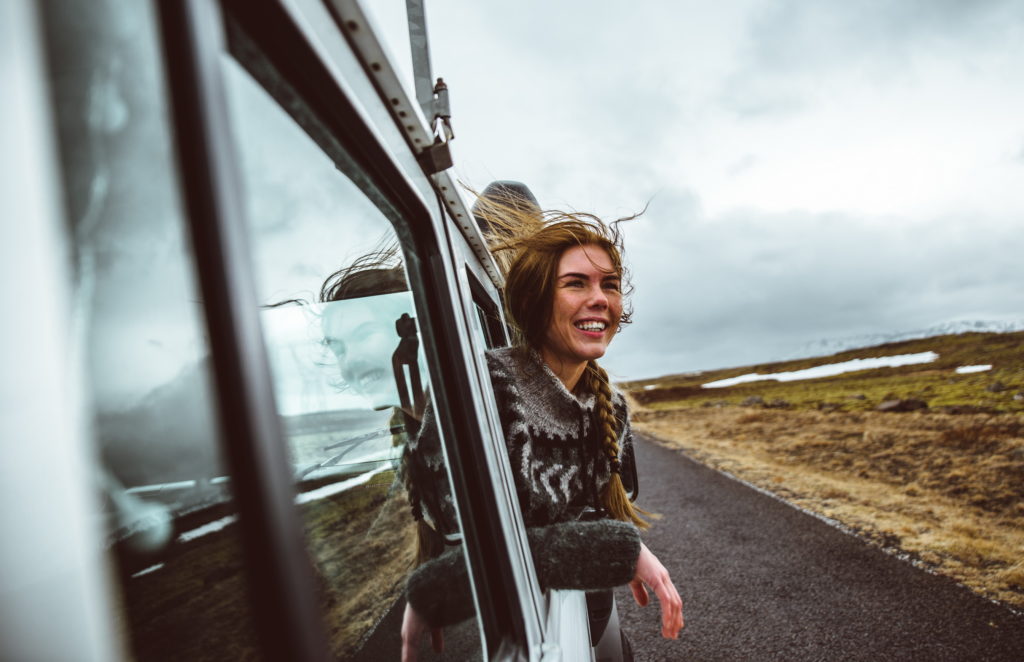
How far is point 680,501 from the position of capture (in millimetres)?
8945

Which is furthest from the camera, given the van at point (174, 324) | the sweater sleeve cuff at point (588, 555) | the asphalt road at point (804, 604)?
the asphalt road at point (804, 604)

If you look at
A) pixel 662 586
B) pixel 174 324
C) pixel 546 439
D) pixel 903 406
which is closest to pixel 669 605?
pixel 662 586

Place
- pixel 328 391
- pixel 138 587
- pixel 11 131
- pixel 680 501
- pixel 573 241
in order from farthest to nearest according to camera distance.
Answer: pixel 680 501
pixel 573 241
pixel 328 391
pixel 138 587
pixel 11 131

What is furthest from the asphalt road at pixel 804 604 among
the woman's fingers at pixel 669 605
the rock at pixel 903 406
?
the rock at pixel 903 406

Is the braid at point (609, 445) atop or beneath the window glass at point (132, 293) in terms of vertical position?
Result: beneath

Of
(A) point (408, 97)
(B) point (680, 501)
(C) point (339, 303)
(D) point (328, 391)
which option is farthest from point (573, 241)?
(B) point (680, 501)

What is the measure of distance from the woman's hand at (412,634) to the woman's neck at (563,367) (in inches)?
42.6

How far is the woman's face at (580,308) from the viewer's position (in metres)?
1.87

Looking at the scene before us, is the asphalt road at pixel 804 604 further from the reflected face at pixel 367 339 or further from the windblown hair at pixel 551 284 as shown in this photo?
the reflected face at pixel 367 339

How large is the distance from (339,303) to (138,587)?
57 centimetres

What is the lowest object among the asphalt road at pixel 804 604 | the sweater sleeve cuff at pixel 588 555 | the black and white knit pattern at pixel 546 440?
the asphalt road at pixel 804 604

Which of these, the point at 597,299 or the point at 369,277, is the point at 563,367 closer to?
the point at 597,299

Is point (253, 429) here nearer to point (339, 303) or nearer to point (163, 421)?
point (163, 421)

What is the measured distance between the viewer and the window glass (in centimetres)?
36
